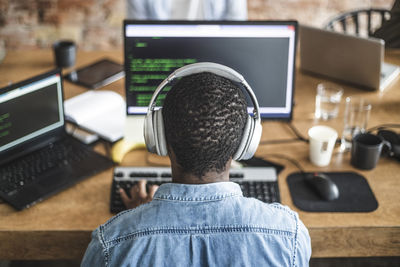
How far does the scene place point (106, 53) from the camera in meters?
2.32

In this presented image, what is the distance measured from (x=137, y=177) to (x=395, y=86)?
1.23 metres

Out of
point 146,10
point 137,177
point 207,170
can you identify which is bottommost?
point 137,177

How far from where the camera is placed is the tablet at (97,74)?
202 cm

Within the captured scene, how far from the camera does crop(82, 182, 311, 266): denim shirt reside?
90cm

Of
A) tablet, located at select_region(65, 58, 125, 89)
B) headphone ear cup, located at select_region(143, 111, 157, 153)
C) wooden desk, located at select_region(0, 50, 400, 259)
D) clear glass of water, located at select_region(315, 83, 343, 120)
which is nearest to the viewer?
headphone ear cup, located at select_region(143, 111, 157, 153)

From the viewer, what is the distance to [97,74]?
208 cm

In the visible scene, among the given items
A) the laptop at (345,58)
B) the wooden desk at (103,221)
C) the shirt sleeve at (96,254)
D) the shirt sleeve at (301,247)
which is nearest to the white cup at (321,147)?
the wooden desk at (103,221)

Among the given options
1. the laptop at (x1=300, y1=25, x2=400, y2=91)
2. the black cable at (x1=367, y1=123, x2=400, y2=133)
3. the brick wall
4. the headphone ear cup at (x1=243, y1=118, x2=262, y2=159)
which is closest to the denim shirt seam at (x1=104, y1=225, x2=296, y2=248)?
the headphone ear cup at (x1=243, y1=118, x2=262, y2=159)

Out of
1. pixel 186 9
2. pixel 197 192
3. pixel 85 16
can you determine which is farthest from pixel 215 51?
pixel 85 16

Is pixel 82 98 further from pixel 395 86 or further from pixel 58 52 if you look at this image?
pixel 395 86

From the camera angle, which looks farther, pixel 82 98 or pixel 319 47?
pixel 319 47

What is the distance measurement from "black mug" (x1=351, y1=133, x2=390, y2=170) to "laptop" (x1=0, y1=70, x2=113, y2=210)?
82cm

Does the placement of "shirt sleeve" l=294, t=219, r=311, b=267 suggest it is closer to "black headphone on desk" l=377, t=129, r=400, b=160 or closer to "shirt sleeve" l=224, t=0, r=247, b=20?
"black headphone on desk" l=377, t=129, r=400, b=160

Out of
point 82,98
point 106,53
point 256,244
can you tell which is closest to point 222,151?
point 256,244
